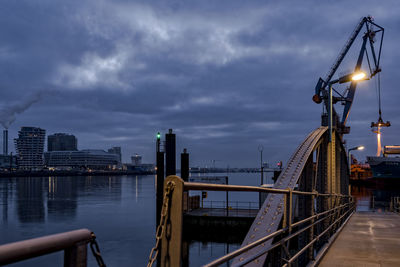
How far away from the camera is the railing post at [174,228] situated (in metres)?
2.24

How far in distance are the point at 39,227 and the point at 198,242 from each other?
705 inches

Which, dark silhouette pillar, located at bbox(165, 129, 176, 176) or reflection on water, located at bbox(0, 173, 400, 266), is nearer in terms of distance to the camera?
reflection on water, located at bbox(0, 173, 400, 266)

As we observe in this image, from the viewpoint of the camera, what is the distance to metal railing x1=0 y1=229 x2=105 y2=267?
129 centimetres

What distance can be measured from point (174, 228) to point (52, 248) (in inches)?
36.7

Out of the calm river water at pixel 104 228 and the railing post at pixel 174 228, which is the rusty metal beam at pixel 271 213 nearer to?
the railing post at pixel 174 228

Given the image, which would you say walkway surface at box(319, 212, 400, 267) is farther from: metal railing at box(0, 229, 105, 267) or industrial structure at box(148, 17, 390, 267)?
metal railing at box(0, 229, 105, 267)

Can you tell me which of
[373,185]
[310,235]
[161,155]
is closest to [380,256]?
[310,235]

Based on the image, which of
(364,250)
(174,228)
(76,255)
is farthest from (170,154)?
(76,255)

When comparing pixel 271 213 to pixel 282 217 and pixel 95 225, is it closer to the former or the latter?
pixel 282 217

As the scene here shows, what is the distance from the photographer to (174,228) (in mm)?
2281

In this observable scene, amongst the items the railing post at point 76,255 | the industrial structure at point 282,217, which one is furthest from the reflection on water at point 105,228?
the railing post at point 76,255

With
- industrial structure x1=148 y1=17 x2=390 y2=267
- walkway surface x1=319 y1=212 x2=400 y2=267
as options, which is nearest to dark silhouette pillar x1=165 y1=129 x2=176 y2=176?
industrial structure x1=148 y1=17 x2=390 y2=267

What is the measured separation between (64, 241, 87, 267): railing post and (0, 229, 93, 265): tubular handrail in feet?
0.04

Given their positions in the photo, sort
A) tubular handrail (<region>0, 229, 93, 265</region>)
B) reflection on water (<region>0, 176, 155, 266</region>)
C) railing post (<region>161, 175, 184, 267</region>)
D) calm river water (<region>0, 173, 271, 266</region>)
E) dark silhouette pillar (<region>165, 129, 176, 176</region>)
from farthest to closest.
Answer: dark silhouette pillar (<region>165, 129, 176, 176</region>)
reflection on water (<region>0, 176, 155, 266</region>)
calm river water (<region>0, 173, 271, 266</region>)
railing post (<region>161, 175, 184, 267</region>)
tubular handrail (<region>0, 229, 93, 265</region>)
